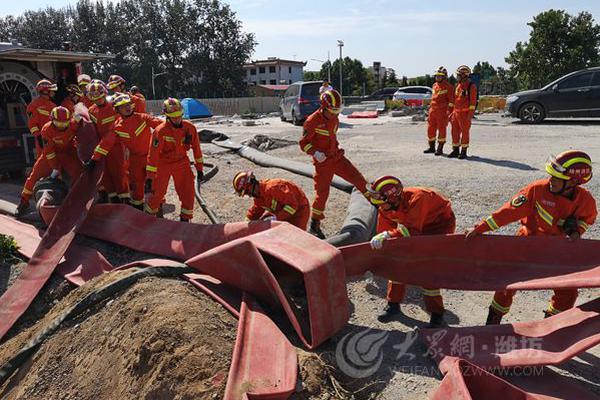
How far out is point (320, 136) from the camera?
616 centimetres

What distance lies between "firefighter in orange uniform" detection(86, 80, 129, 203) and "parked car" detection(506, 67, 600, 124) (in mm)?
12334

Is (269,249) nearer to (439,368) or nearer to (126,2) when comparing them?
(439,368)

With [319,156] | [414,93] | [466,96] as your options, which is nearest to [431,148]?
[466,96]

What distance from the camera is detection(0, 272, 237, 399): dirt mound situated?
3045mm

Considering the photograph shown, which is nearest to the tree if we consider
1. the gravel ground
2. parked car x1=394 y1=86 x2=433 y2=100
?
parked car x1=394 y1=86 x2=433 y2=100

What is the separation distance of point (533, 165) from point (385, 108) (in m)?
18.6

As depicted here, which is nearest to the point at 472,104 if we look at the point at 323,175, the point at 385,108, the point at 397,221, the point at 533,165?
the point at 533,165

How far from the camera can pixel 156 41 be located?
50031 millimetres

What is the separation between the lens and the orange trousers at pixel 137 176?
668 cm

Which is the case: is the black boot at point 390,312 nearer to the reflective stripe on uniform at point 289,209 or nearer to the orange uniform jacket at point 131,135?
A: the reflective stripe on uniform at point 289,209

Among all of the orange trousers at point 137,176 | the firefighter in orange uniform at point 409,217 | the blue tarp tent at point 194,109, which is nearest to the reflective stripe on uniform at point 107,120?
the orange trousers at point 137,176

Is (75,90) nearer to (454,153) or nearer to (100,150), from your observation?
(100,150)

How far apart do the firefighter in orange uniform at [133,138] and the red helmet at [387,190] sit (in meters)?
3.57

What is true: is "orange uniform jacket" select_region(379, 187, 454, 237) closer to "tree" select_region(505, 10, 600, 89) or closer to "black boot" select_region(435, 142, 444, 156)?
"black boot" select_region(435, 142, 444, 156)
